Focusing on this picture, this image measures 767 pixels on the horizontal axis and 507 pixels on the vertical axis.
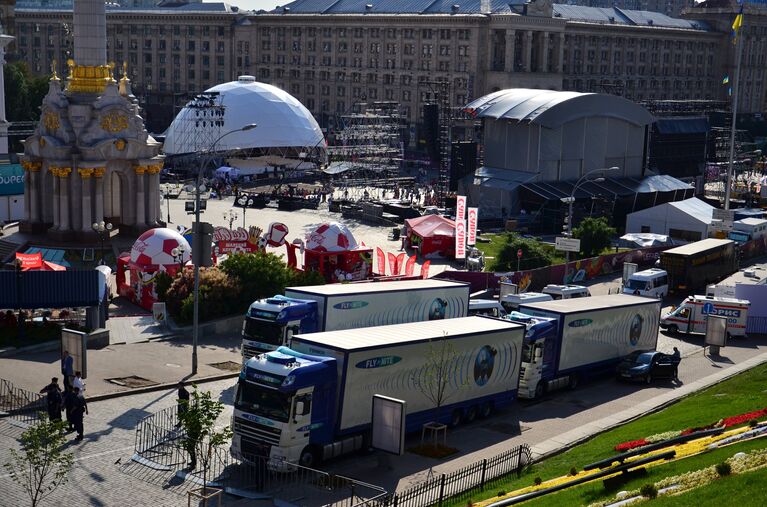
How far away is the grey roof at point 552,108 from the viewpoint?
295 ft

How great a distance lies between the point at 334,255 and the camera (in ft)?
194

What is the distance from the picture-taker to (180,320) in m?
48.5

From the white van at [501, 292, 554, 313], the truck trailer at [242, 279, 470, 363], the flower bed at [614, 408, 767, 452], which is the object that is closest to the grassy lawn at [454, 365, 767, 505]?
the flower bed at [614, 408, 767, 452]

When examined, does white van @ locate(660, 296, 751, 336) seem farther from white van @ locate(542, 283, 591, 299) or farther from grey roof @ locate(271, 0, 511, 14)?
grey roof @ locate(271, 0, 511, 14)

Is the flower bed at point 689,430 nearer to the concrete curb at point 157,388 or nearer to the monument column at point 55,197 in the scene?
the concrete curb at point 157,388

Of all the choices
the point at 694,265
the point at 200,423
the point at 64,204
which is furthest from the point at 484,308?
the point at 64,204

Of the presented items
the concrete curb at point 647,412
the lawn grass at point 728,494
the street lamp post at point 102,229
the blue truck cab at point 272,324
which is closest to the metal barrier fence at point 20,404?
the blue truck cab at point 272,324

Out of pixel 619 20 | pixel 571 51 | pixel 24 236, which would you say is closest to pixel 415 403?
pixel 24 236

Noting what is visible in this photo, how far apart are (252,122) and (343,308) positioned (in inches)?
2975

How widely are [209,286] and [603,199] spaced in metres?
47.7

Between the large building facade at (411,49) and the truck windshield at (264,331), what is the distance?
4052 inches

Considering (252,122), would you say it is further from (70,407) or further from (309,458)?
(309,458)

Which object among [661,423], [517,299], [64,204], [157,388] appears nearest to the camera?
[661,423]

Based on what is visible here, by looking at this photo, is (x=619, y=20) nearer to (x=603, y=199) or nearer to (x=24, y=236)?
(x=603, y=199)
